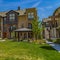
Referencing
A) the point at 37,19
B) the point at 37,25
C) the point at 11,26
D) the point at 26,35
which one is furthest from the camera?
the point at 11,26

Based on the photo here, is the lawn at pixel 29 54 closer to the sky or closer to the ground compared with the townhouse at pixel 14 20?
closer to the ground

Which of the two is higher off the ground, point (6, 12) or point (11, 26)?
point (6, 12)

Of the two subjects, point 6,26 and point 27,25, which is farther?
point 6,26

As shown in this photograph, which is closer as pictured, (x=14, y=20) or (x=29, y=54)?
(x=29, y=54)

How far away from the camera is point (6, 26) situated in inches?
2852

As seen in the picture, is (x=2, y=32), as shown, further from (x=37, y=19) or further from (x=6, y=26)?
(x=37, y=19)

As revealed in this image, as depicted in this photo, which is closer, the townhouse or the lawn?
the lawn

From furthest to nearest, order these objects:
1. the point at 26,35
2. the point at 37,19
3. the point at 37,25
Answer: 1. the point at 26,35
2. the point at 37,19
3. the point at 37,25

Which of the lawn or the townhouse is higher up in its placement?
the townhouse

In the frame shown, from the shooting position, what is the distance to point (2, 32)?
72375 mm

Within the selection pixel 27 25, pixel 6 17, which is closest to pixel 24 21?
pixel 27 25

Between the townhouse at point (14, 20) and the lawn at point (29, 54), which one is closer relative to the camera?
the lawn at point (29, 54)

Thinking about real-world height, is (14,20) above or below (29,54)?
above

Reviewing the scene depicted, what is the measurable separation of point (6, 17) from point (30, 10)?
9365 millimetres
